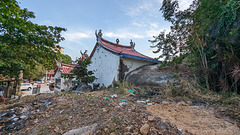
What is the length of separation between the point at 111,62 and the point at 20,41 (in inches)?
173

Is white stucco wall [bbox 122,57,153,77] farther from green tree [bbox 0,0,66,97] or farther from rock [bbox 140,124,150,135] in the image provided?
rock [bbox 140,124,150,135]

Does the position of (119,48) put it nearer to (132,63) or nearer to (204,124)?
(132,63)

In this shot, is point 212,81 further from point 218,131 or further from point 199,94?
point 218,131

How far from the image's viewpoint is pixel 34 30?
483cm

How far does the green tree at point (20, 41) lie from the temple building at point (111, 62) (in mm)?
2593

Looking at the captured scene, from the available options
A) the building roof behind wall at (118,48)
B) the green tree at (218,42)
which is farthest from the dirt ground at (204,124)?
the building roof behind wall at (118,48)

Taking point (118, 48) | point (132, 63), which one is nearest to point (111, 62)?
point (132, 63)

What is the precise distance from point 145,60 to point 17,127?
21.2 feet

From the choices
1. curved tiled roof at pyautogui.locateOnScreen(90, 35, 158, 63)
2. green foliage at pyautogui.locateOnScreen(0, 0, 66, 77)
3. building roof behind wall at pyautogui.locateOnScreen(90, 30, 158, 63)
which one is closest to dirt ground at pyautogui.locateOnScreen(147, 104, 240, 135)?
building roof behind wall at pyautogui.locateOnScreen(90, 30, 158, 63)

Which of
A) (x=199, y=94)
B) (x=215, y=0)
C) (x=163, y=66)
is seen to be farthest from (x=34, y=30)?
(x=215, y=0)

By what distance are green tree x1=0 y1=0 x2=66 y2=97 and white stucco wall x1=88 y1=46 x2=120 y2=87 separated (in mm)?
2611

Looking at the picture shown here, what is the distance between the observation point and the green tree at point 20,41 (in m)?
3.94

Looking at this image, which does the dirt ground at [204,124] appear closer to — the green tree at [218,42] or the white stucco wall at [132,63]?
the green tree at [218,42]

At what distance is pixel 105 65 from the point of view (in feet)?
22.3
